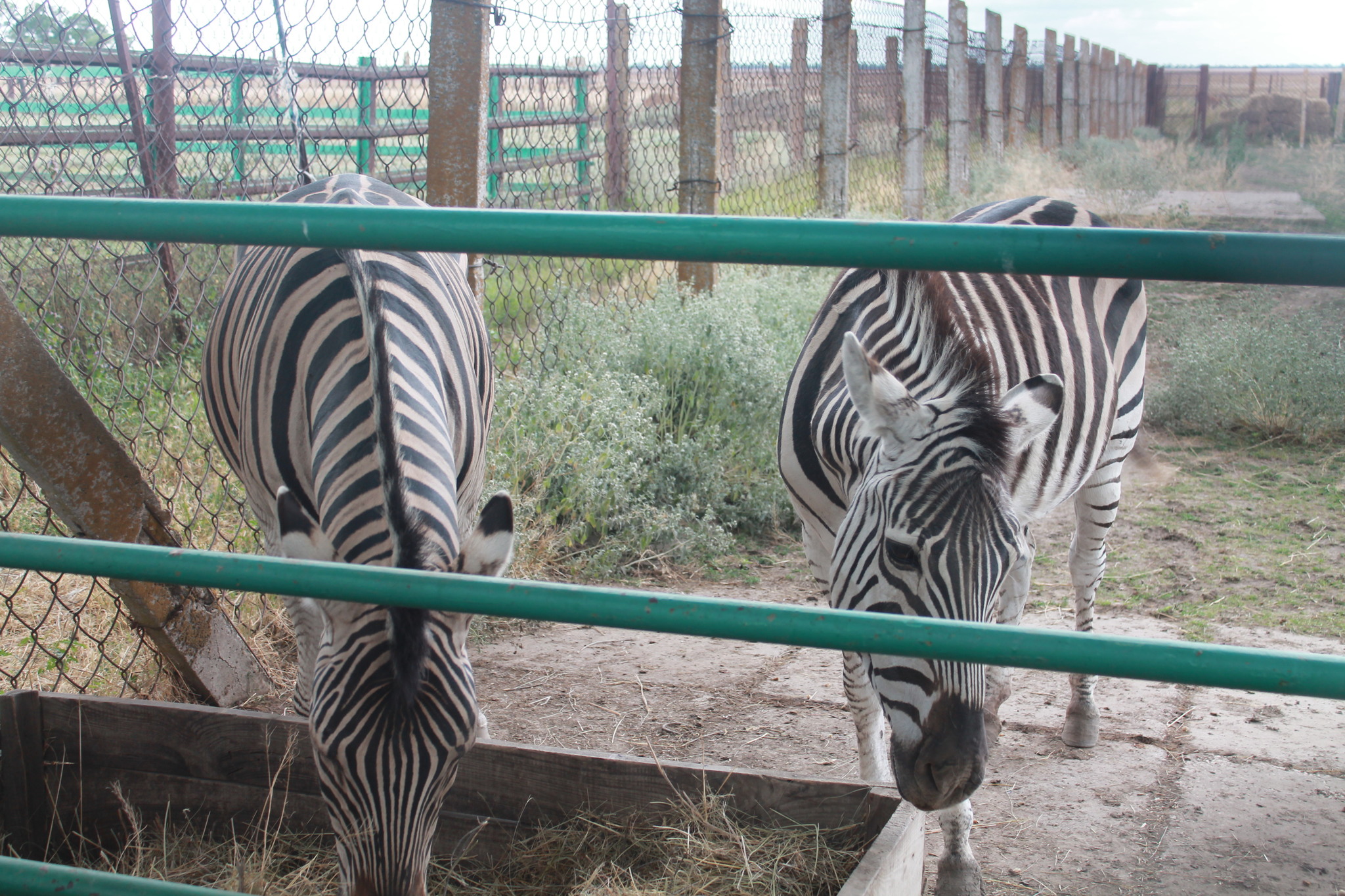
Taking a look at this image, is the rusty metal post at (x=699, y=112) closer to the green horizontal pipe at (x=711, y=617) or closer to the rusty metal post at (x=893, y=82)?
the green horizontal pipe at (x=711, y=617)

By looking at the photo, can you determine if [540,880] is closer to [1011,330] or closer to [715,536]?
[1011,330]

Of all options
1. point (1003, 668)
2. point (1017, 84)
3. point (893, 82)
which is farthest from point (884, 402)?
point (1017, 84)

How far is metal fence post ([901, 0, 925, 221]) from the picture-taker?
11.7m

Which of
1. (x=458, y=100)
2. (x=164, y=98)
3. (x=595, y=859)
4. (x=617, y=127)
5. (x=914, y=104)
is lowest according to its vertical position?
(x=595, y=859)

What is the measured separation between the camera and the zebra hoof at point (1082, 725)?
11.3ft

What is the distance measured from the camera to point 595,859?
8.06ft

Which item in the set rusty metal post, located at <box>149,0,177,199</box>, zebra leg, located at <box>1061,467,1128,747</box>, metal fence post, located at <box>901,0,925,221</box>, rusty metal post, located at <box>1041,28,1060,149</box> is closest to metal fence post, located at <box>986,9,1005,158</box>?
metal fence post, located at <box>901,0,925,221</box>

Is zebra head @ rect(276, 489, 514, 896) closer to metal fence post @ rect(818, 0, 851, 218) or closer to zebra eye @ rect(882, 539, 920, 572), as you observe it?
zebra eye @ rect(882, 539, 920, 572)

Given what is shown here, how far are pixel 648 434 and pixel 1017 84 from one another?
17.8 meters

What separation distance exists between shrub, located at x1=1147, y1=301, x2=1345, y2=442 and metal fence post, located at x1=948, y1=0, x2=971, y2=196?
25.0ft

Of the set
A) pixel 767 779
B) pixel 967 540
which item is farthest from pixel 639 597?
pixel 767 779

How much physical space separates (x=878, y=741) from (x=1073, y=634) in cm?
216

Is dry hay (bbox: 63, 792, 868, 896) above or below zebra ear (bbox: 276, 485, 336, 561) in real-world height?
below

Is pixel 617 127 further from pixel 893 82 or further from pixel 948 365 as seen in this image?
pixel 893 82
